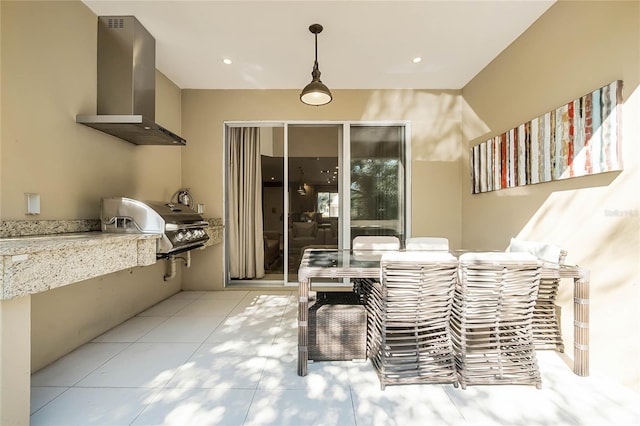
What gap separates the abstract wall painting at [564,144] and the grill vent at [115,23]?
3.73 m

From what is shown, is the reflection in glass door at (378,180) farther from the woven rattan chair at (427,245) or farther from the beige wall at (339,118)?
the woven rattan chair at (427,245)

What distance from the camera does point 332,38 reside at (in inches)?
105

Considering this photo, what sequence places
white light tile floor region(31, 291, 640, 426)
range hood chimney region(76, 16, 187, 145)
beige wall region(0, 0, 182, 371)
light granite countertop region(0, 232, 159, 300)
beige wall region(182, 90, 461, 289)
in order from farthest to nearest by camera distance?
beige wall region(182, 90, 461, 289), range hood chimney region(76, 16, 187, 145), beige wall region(0, 0, 182, 371), white light tile floor region(31, 291, 640, 426), light granite countertop region(0, 232, 159, 300)

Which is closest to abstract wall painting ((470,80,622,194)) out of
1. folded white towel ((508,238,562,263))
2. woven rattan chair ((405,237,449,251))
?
folded white towel ((508,238,562,263))

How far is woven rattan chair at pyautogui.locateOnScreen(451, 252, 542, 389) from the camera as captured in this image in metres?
1.61

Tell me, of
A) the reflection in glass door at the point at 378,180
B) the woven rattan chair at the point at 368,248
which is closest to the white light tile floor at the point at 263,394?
the woven rattan chair at the point at 368,248

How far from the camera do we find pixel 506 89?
2.85 metres

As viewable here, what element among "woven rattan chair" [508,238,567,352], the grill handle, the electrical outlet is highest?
the electrical outlet

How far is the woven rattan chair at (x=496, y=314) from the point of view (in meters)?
1.61

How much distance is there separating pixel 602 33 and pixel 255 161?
382 cm

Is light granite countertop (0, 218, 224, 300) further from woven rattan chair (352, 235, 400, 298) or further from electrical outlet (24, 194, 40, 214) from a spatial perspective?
woven rattan chair (352, 235, 400, 298)

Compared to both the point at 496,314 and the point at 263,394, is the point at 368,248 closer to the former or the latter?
the point at 496,314

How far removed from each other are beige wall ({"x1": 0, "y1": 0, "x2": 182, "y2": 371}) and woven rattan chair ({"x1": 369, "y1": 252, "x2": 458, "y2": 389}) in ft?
7.78

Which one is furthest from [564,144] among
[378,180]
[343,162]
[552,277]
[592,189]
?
[343,162]
